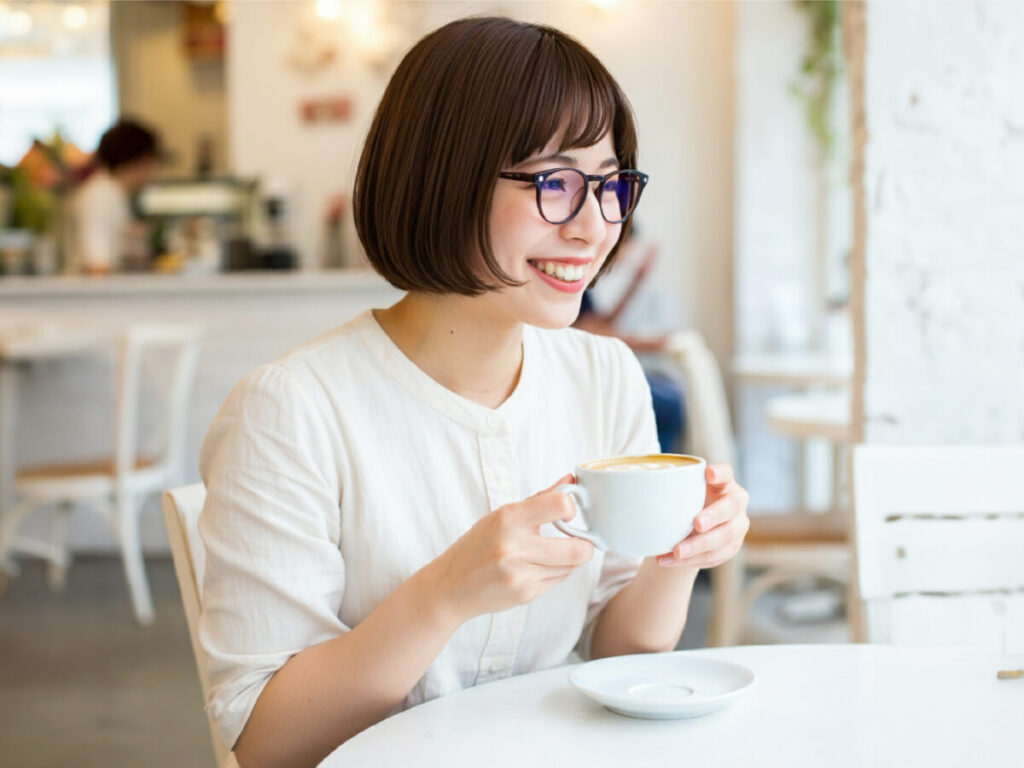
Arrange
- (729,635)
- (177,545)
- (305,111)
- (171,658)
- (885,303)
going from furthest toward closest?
(305,111) < (171,658) < (729,635) < (885,303) < (177,545)

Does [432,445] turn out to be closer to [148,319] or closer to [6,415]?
[6,415]

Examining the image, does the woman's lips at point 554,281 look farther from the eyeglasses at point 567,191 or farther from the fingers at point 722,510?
the fingers at point 722,510

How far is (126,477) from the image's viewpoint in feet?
12.4

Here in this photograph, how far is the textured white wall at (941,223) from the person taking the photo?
64.8 inches

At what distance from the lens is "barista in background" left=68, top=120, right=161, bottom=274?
5.38 meters

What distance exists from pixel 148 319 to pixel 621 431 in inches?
143

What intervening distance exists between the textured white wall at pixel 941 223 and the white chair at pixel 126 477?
266 centimetres

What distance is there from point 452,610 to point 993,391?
3.73ft

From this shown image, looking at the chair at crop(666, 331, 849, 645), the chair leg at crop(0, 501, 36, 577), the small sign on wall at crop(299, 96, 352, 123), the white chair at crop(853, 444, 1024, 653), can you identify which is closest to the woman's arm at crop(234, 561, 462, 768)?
the white chair at crop(853, 444, 1024, 653)

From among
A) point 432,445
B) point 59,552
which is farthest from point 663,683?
point 59,552

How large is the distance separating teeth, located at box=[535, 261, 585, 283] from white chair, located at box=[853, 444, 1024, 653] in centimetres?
44

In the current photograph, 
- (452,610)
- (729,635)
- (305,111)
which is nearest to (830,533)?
(729,635)

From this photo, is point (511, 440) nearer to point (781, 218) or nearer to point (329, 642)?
point (329, 642)

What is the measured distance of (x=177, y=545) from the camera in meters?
1.08
